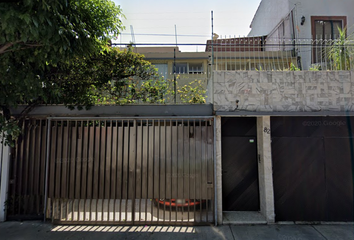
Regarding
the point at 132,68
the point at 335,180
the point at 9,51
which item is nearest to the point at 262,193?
the point at 335,180

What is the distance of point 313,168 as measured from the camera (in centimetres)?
514

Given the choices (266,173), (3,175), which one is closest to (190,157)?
(266,173)

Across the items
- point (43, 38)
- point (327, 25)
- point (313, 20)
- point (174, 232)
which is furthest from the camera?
point (327, 25)

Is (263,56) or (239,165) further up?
(263,56)

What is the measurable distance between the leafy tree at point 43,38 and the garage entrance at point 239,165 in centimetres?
388

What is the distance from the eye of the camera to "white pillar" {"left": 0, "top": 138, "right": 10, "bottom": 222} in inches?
199

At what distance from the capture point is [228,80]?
5.31 meters

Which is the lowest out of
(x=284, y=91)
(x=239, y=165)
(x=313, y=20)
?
(x=239, y=165)

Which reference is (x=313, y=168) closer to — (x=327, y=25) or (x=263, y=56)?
(x=263, y=56)

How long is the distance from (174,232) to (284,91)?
4.28 m

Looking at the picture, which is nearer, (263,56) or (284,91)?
(284,91)

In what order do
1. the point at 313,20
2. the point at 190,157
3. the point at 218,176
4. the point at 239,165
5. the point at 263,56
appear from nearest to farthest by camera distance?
the point at 218,176, the point at 190,157, the point at 239,165, the point at 263,56, the point at 313,20

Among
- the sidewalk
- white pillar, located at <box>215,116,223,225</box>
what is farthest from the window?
the sidewalk

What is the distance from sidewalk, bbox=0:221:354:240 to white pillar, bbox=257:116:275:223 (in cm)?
37
